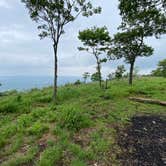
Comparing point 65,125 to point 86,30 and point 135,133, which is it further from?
point 86,30

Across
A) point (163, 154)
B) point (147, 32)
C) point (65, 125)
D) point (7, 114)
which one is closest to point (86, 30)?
point (147, 32)

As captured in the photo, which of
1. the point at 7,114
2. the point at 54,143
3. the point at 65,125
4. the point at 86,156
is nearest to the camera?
the point at 86,156

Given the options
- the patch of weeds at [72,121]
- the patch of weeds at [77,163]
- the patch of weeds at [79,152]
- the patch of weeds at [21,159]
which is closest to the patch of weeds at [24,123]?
the patch of weeds at [72,121]

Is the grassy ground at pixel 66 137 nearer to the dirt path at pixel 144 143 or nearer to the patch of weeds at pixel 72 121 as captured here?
the patch of weeds at pixel 72 121

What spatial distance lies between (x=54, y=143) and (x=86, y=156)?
0.90 m

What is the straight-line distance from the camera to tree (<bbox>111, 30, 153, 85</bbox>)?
16.1 meters

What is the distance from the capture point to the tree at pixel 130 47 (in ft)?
52.9

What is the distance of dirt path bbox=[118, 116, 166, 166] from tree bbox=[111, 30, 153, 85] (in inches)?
392

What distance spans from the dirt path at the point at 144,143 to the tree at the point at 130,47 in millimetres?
9963

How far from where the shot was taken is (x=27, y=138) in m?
5.72

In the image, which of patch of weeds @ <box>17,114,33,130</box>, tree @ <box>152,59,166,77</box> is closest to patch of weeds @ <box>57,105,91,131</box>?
patch of weeds @ <box>17,114,33,130</box>

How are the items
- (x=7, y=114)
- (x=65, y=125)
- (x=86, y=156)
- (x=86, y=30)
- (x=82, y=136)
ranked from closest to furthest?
(x=86, y=156)
(x=82, y=136)
(x=65, y=125)
(x=7, y=114)
(x=86, y=30)

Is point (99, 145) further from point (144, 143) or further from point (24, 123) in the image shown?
point (24, 123)

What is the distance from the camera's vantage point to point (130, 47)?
16.4 metres
